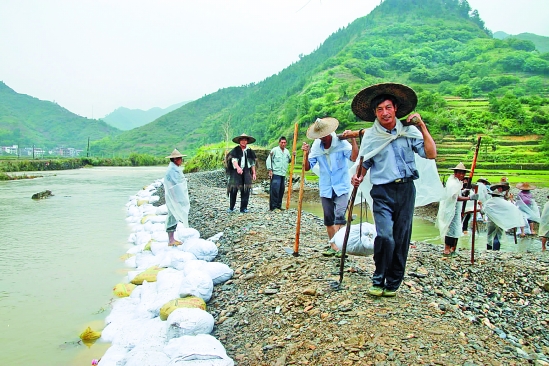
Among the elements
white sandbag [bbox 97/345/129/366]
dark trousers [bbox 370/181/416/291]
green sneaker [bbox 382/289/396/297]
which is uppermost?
dark trousers [bbox 370/181/416/291]

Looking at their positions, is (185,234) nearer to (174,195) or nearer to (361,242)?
(174,195)

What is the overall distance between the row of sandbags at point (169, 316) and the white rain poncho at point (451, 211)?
310cm

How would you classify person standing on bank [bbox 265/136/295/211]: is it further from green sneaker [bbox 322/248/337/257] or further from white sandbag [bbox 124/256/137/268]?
green sneaker [bbox 322/248/337/257]

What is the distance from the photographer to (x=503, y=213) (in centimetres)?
692

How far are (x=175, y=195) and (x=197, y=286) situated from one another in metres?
2.62

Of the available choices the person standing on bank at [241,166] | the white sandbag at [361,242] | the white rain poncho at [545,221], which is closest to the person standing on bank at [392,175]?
the white sandbag at [361,242]

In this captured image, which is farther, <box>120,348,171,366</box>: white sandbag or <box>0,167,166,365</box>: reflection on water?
<box>0,167,166,365</box>: reflection on water

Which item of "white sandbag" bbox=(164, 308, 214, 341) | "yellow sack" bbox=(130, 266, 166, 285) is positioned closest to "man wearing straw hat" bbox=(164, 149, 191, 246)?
"yellow sack" bbox=(130, 266, 166, 285)

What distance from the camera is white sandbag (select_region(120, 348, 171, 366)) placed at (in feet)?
9.70

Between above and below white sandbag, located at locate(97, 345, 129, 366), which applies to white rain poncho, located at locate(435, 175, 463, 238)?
above

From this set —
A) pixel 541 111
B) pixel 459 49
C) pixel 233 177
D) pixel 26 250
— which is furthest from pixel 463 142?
pixel 459 49

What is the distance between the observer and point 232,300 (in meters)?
4.01

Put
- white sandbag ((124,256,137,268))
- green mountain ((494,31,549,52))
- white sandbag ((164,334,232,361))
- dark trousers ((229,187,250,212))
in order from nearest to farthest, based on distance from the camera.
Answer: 1. white sandbag ((164,334,232,361))
2. white sandbag ((124,256,137,268))
3. dark trousers ((229,187,250,212))
4. green mountain ((494,31,549,52))

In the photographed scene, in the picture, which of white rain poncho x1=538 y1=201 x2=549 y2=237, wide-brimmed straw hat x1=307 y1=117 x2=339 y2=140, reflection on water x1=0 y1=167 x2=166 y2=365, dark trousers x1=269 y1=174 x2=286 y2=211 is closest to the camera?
reflection on water x1=0 y1=167 x2=166 y2=365
